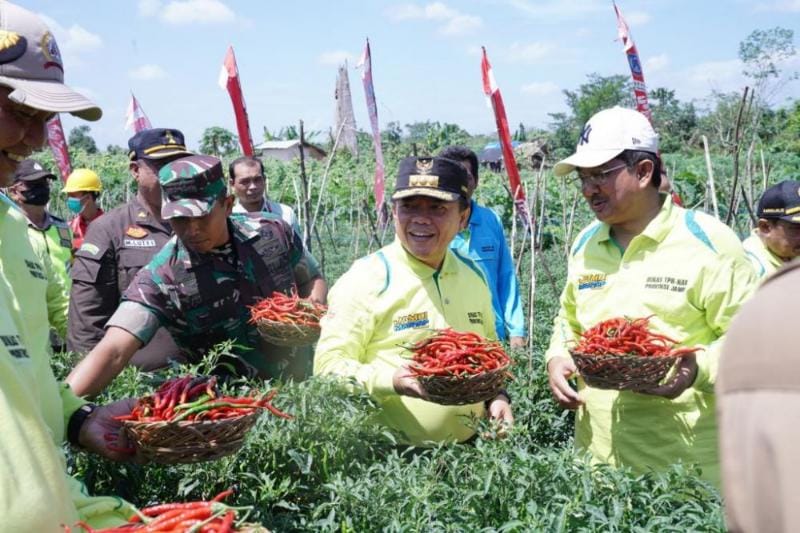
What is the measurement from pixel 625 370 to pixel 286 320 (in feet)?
5.86

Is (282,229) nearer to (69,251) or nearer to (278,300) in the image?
(278,300)

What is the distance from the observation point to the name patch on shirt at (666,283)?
3.25m

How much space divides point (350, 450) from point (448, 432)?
0.50 m

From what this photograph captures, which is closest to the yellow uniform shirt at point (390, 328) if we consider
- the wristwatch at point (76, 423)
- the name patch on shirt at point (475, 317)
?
the name patch on shirt at point (475, 317)

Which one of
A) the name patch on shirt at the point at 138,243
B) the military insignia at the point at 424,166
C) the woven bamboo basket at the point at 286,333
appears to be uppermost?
the military insignia at the point at 424,166

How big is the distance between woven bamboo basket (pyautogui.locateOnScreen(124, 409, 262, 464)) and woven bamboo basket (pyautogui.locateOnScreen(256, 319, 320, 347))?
1.50 m

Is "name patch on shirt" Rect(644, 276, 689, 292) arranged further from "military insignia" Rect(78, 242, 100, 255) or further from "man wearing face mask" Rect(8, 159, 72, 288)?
"man wearing face mask" Rect(8, 159, 72, 288)

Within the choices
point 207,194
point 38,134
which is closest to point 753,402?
point 38,134

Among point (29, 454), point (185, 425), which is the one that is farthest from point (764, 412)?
point (185, 425)

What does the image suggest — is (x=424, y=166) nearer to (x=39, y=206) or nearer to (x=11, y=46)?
(x=11, y=46)

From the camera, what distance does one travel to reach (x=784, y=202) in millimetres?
4695

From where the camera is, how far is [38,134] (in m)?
2.19

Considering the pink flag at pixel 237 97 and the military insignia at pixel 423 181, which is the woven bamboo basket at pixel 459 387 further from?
the pink flag at pixel 237 97

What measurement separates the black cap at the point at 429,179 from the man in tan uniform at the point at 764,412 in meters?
2.77
